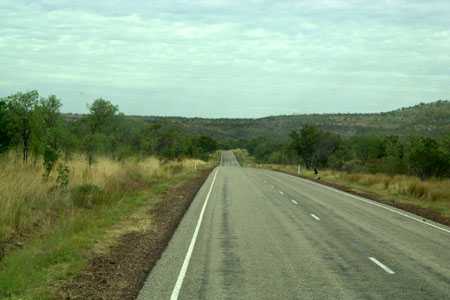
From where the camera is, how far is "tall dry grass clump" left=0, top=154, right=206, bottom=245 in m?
14.8

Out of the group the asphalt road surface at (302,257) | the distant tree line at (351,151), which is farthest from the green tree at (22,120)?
the distant tree line at (351,151)

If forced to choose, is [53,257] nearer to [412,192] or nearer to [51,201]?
[51,201]

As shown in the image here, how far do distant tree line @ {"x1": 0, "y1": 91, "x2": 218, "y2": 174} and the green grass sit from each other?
7.50m

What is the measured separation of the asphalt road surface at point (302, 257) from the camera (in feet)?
31.4

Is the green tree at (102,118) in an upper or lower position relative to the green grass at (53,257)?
upper

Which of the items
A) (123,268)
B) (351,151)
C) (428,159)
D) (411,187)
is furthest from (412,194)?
(351,151)

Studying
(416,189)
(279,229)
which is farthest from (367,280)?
(416,189)

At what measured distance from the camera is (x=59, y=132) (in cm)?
2855

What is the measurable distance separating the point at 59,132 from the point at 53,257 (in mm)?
18256

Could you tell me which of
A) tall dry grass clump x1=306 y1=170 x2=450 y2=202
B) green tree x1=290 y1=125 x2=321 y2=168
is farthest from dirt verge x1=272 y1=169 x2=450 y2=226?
green tree x1=290 y1=125 x2=321 y2=168

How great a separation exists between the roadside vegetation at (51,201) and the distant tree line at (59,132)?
0.04 m

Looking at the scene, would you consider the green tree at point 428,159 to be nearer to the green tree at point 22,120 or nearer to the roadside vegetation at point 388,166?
the roadside vegetation at point 388,166

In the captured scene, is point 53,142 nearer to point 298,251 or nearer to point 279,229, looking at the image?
point 279,229

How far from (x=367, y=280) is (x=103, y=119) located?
3593 centimetres
